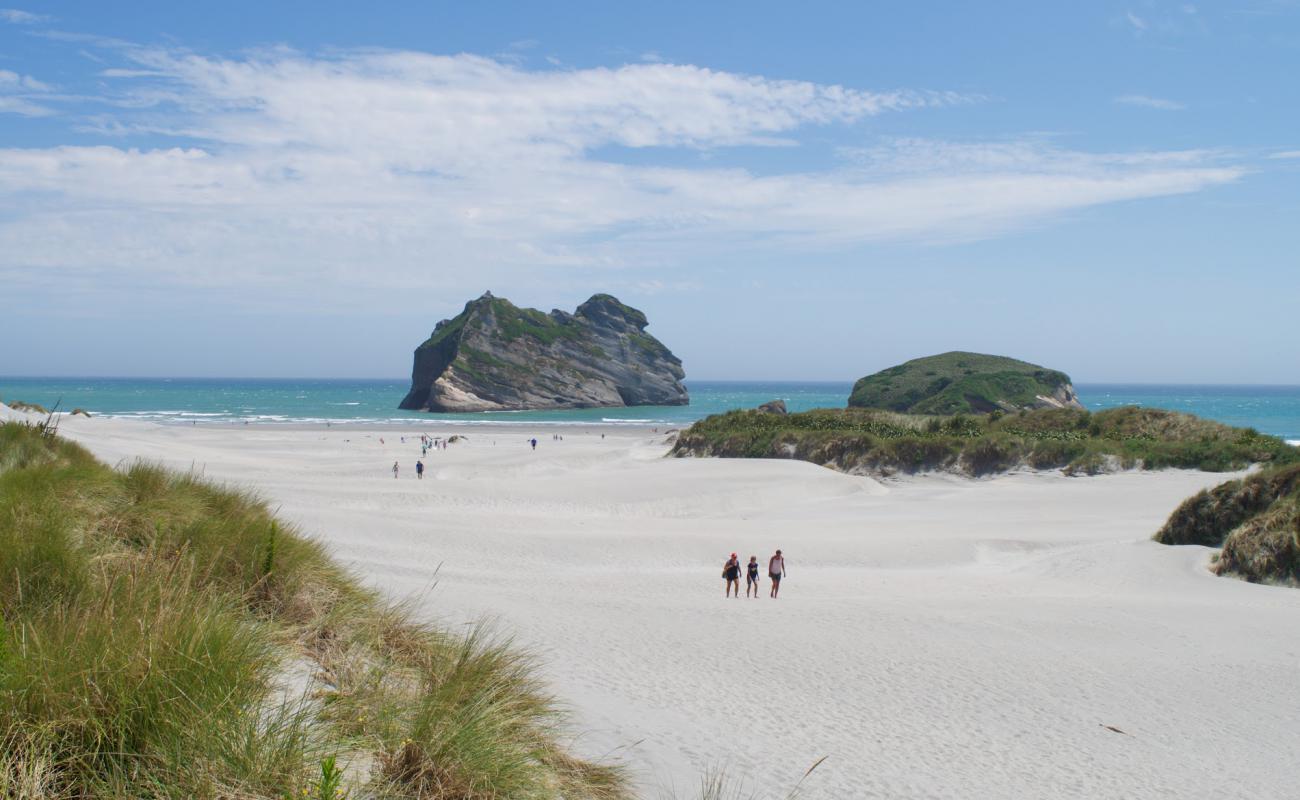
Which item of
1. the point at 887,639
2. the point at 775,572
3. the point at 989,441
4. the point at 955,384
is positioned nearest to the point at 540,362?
the point at 955,384

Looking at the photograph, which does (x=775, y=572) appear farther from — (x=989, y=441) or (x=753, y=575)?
(x=989, y=441)

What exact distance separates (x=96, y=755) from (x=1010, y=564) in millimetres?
19938

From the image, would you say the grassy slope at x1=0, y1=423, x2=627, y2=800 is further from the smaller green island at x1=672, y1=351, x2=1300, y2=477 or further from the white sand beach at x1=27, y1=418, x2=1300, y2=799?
the smaller green island at x1=672, y1=351, x2=1300, y2=477

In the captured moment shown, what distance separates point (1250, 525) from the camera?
56.0ft

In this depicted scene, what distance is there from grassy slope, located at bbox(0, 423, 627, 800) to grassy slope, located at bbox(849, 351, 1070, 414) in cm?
6789

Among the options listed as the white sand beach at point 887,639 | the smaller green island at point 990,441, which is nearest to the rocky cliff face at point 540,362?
the smaller green island at point 990,441

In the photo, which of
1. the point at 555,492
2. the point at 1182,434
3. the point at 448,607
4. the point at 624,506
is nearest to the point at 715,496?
the point at 624,506

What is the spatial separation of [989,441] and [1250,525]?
22.3m

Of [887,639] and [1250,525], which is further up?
[1250,525]

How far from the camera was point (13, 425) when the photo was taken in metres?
14.4

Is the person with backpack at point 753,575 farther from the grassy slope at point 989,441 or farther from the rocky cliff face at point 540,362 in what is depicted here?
the rocky cliff face at point 540,362

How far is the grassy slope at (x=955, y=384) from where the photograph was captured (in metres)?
75.6

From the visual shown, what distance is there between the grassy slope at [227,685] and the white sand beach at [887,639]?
1414mm

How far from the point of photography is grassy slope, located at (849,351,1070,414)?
248 feet
